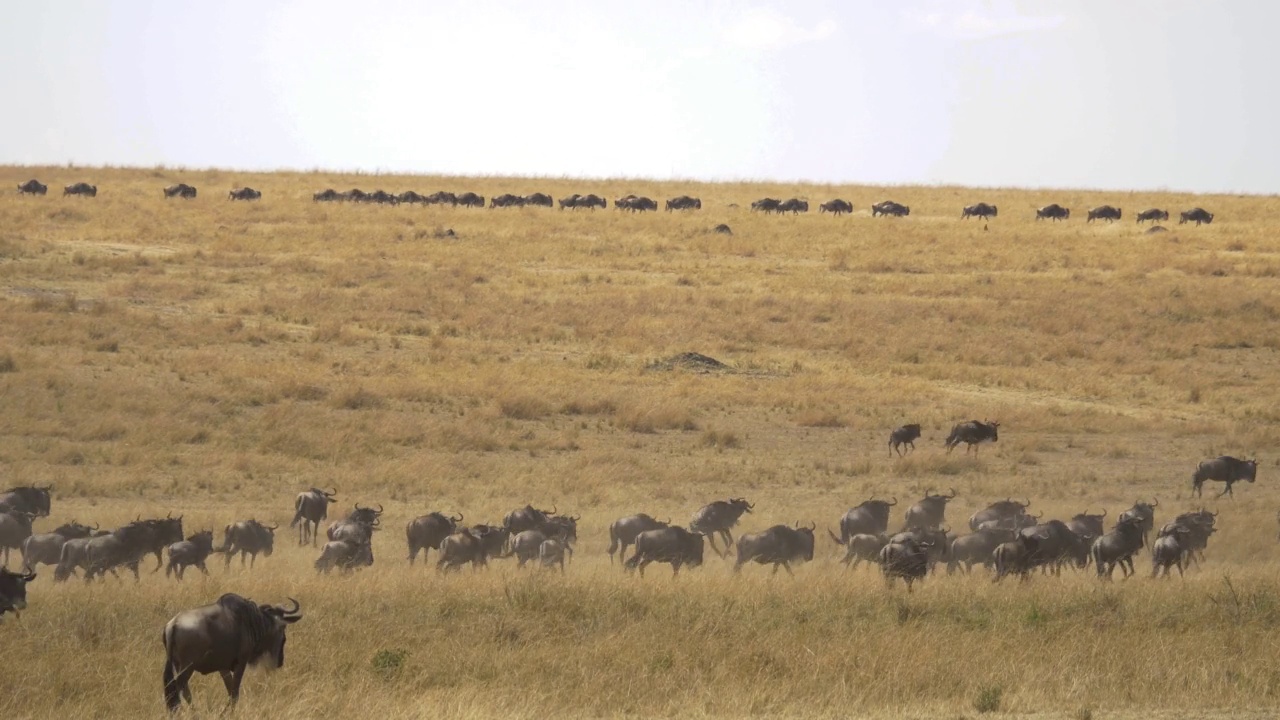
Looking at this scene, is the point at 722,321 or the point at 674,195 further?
the point at 674,195

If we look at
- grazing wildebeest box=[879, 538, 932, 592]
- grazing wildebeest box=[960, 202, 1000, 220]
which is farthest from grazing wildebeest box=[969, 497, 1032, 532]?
grazing wildebeest box=[960, 202, 1000, 220]

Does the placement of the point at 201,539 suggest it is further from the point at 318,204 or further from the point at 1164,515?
the point at 318,204

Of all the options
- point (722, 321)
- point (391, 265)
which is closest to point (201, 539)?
point (722, 321)

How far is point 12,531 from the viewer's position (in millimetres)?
15875

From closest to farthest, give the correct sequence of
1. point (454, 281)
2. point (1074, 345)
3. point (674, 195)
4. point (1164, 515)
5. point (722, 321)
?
point (1164, 515) → point (1074, 345) → point (722, 321) → point (454, 281) → point (674, 195)

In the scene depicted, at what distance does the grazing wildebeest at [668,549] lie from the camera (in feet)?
52.5

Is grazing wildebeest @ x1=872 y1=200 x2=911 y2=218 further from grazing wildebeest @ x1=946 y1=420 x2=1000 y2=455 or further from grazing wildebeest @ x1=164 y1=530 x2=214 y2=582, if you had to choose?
grazing wildebeest @ x1=164 y1=530 x2=214 y2=582

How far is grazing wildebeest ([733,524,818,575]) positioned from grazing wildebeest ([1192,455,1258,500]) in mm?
8166

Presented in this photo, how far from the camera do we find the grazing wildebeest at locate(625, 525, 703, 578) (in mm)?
15992

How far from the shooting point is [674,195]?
72750mm

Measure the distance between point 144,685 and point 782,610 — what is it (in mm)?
5591

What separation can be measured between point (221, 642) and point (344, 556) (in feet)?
24.3

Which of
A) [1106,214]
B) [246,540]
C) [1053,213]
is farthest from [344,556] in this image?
[1106,214]

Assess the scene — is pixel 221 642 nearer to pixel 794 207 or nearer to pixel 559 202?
pixel 559 202
